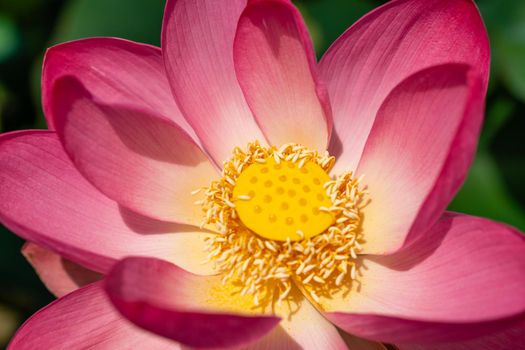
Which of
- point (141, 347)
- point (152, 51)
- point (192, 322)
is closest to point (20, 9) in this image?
point (152, 51)

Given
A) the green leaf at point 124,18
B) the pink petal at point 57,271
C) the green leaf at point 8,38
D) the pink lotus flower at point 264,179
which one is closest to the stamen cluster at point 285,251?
the pink lotus flower at point 264,179

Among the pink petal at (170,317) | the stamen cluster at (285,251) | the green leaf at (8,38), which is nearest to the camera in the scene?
the pink petal at (170,317)

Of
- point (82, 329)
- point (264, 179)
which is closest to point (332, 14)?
point (264, 179)

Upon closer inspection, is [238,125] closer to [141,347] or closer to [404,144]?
[404,144]

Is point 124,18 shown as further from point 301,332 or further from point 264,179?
point 301,332

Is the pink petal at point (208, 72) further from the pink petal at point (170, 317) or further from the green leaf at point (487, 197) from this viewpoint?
the green leaf at point (487, 197)

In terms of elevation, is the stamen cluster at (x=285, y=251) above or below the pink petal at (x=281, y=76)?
below

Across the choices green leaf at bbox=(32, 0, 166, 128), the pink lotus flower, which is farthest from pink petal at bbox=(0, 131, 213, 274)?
green leaf at bbox=(32, 0, 166, 128)
